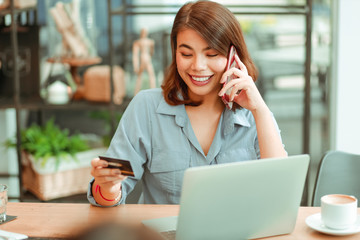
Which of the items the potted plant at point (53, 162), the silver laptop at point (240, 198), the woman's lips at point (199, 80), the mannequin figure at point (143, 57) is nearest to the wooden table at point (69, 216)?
the silver laptop at point (240, 198)

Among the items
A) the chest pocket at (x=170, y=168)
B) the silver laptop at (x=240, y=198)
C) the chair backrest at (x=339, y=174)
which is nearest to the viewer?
the silver laptop at (x=240, y=198)

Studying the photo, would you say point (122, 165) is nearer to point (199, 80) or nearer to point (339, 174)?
point (199, 80)

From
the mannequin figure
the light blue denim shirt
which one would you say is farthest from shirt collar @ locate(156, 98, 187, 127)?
Answer: the mannequin figure

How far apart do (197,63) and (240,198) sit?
2.16 ft

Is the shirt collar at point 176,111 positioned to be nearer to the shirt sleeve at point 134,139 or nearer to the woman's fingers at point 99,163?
the shirt sleeve at point 134,139

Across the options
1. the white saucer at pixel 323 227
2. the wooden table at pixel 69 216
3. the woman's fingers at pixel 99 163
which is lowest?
the wooden table at pixel 69 216

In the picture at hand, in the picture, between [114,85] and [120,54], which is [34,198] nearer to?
[114,85]

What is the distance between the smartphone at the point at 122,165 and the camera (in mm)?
1283

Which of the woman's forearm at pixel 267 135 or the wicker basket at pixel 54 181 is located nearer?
the woman's forearm at pixel 267 135

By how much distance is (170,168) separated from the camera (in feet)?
5.70

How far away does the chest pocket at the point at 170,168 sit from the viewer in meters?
1.73

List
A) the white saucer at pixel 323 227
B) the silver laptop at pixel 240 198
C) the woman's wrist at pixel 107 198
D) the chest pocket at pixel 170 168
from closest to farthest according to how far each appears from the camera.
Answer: the silver laptop at pixel 240 198 → the white saucer at pixel 323 227 → the woman's wrist at pixel 107 198 → the chest pocket at pixel 170 168

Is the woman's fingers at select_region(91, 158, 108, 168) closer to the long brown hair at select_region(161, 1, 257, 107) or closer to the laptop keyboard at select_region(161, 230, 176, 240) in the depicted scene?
the laptop keyboard at select_region(161, 230, 176, 240)

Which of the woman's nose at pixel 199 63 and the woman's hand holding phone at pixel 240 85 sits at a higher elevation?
the woman's nose at pixel 199 63
